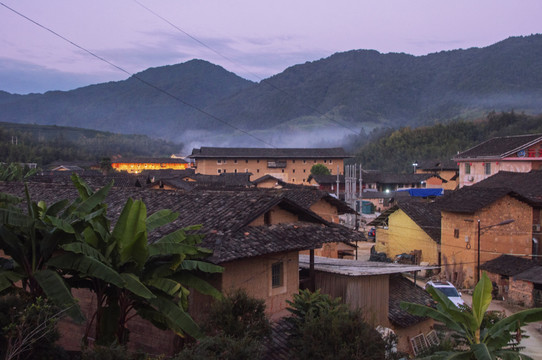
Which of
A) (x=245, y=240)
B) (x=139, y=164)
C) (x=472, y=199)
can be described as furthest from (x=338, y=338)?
(x=139, y=164)

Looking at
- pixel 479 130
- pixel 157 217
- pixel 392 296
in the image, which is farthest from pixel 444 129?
pixel 157 217

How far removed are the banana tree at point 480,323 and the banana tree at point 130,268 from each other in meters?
4.07

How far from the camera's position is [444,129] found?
108 meters

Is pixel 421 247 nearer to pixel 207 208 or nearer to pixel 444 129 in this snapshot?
pixel 207 208

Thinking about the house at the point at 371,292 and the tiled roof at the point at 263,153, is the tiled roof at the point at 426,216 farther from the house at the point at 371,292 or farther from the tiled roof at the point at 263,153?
the tiled roof at the point at 263,153

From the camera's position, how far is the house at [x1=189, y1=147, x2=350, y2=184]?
87.8 meters

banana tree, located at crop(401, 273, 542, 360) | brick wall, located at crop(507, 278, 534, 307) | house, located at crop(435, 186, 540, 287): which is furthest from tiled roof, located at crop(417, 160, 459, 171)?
banana tree, located at crop(401, 273, 542, 360)

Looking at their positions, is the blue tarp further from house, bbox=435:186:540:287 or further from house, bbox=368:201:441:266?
house, bbox=435:186:540:287

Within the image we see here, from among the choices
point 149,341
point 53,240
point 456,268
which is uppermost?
point 53,240

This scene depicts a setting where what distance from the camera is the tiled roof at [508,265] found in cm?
2472

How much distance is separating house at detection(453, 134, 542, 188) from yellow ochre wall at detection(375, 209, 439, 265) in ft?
65.8

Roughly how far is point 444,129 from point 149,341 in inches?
4148

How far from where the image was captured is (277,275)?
1276 centimetres

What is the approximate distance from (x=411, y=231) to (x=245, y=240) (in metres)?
22.9
